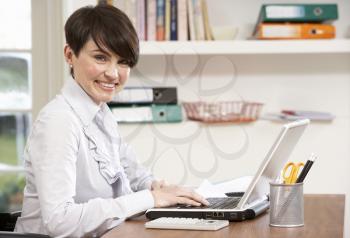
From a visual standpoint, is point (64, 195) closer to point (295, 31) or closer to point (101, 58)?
point (101, 58)

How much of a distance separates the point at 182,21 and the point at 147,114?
0.49 metres

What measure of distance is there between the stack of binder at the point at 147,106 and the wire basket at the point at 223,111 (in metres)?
0.08

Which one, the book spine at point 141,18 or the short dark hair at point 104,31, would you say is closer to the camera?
the short dark hair at point 104,31

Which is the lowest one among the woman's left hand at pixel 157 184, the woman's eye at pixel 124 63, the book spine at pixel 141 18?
the woman's left hand at pixel 157 184

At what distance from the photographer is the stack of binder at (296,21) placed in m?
3.27

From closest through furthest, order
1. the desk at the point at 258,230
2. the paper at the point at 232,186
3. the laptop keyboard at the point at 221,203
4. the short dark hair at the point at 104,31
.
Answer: the desk at the point at 258,230 < the laptop keyboard at the point at 221,203 < the short dark hair at the point at 104,31 < the paper at the point at 232,186

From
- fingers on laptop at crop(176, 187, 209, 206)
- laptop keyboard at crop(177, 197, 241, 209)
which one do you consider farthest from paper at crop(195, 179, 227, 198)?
fingers on laptop at crop(176, 187, 209, 206)

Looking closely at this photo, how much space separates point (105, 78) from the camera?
1.86 m

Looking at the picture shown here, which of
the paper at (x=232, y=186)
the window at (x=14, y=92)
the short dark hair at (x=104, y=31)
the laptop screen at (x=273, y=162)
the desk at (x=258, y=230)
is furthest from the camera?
the window at (x=14, y=92)

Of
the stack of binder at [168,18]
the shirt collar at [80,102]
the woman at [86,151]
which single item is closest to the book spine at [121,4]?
the stack of binder at [168,18]

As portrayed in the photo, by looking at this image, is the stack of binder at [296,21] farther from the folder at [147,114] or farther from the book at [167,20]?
the folder at [147,114]

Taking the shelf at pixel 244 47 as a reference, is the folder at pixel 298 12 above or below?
above

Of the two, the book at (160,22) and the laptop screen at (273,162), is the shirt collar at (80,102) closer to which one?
the laptop screen at (273,162)

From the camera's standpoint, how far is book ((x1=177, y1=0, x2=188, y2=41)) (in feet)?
10.8
